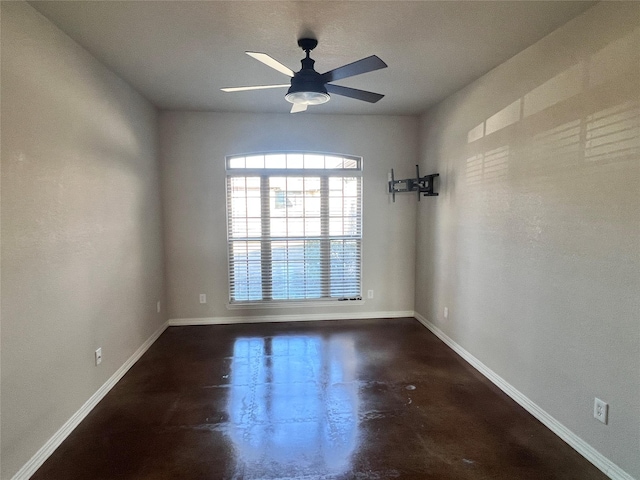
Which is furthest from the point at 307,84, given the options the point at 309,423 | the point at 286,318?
the point at 286,318

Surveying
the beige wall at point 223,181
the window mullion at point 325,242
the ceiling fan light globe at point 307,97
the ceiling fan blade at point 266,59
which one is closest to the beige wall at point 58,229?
the beige wall at point 223,181

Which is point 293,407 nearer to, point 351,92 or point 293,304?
point 293,304

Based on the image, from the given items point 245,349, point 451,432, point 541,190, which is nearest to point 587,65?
point 541,190

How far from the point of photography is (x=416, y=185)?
430 centimetres

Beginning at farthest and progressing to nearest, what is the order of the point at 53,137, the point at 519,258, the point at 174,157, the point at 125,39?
the point at 174,157 < the point at 519,258 < the point at 125,39 < the point at 53,137

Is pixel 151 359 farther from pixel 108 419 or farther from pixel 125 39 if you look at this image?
pixel 125 39

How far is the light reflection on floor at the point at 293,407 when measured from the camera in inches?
83.5

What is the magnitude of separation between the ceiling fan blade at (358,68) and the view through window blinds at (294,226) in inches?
91.6

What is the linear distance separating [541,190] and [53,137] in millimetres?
3261

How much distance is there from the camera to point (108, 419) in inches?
99.7

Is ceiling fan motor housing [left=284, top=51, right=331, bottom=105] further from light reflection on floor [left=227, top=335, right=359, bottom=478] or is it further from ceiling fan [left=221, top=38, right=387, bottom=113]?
light reflection on floor [left=227, top=335, right=359, bottom=478]

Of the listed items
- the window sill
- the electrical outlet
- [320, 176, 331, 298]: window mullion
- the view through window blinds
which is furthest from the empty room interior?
[320, 176, 331, 298]: window mullion

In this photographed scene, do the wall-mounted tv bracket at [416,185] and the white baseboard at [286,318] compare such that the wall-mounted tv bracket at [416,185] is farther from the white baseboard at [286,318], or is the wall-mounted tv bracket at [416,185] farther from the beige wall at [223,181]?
the white baseboard at [286,318]

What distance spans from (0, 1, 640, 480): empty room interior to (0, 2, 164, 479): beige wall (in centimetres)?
2
